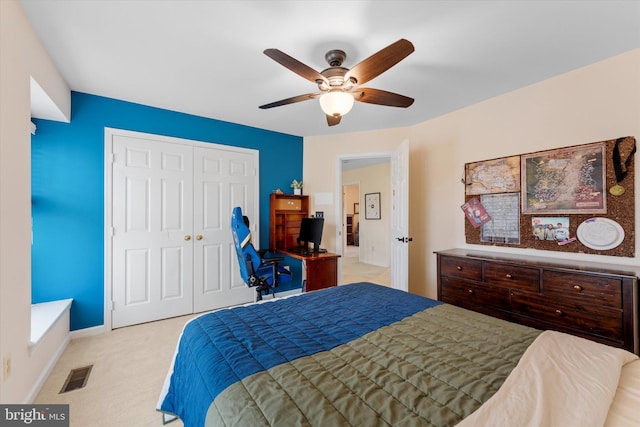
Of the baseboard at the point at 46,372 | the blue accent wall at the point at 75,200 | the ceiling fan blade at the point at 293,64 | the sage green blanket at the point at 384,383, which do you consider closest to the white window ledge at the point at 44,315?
the blue accent wall at the point at 75,200

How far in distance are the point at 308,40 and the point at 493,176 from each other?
2295 mm

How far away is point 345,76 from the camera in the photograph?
1.89 m

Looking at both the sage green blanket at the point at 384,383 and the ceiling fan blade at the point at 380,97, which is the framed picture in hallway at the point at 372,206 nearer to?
the ceiling fan blade at the point at 380,97

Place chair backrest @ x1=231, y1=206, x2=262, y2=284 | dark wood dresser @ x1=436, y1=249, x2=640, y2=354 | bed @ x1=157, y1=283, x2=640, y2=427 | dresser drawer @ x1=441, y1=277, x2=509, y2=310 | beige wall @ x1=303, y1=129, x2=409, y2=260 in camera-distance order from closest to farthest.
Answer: bed @ x1=157, y1=283, x2=640, y2=427 → dark wood dresser @ x1=436, y1=249, x2=640, y2=354 → dresser drawer @ x1=441, y1=277, x2=509, y2=310 → chair backrest @ x1=231, y1=206, x2=262, y2=284 → beige wall @ x1=303, y1=129, x2=409, y2=260

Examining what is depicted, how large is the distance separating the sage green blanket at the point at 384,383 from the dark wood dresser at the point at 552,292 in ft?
3.53

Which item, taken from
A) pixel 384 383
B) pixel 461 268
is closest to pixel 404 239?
pixel 461 268

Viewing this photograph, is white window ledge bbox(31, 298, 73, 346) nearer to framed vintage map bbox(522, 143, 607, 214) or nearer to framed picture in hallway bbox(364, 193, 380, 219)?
framed vintage map bbox(522, 143, 607, 214)

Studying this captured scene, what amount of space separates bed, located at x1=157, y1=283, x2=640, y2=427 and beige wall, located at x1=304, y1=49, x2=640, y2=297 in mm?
1803

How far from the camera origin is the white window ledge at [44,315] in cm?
197

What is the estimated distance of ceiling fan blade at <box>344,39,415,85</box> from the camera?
5.02ft

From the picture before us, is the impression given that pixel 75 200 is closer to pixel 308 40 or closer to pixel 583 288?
pixel 308 40

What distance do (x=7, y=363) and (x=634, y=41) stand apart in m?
4.53

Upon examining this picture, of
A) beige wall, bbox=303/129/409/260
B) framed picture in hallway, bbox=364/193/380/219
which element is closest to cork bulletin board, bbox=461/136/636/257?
beige wall, bbox=303/129/409/260

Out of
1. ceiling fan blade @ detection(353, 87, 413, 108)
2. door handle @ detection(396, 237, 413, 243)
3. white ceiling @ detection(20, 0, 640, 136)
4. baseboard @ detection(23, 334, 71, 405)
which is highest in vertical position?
white ceiling @ detection(20, 0, 640, 136)
